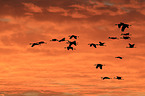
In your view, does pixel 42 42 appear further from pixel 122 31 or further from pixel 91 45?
pixel 122 31

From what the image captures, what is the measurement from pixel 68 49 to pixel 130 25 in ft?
43.2

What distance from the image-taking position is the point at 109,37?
7275cm

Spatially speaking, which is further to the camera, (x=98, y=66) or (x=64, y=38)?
(x=98, y=66)

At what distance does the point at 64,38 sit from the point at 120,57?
1222 centimetres

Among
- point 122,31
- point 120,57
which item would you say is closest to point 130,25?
point 122,31

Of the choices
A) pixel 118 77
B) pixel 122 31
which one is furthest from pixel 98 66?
pixel 122 31

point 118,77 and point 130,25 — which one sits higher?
point 130,25

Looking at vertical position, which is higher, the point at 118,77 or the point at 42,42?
the point at 42,42

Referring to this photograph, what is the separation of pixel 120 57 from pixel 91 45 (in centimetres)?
627

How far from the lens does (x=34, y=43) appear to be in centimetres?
7419

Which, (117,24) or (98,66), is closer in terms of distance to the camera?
(117,24)

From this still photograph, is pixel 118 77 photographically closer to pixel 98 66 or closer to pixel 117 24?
pixel 98 66

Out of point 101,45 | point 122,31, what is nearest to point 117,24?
point 122,31

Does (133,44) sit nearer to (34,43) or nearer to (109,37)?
(109,37)
